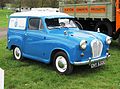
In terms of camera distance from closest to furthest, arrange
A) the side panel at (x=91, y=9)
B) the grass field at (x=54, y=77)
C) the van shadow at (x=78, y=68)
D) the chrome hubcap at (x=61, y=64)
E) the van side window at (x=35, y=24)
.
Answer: the grass field at (x=54, y=77) → the chrome hubcap at (x=61, y=64) → the van shadow at (x=78, y=68) → the van side window at (x=35, y=24) → the side panel at (x=91, y=9)

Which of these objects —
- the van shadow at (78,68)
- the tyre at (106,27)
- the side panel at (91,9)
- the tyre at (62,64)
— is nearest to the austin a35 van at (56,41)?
the tyre at (62,64)

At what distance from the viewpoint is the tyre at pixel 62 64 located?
7703mm

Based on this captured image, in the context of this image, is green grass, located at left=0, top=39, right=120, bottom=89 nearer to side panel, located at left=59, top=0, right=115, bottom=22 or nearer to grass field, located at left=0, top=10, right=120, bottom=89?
grass field, located at left=0, top=10, right=120, bottom=89

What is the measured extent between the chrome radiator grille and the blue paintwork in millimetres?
114

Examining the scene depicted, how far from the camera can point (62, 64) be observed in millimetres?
7895

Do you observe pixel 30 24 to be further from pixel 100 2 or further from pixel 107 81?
pixel 100 2

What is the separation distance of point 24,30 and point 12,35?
75 centimetres

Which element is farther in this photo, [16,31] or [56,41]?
[16,31]

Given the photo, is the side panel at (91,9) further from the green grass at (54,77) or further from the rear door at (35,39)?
the rear door at (35,39)

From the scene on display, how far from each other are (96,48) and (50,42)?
4.23 ft

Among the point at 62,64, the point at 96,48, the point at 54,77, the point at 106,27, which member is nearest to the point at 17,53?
the point at 62,64

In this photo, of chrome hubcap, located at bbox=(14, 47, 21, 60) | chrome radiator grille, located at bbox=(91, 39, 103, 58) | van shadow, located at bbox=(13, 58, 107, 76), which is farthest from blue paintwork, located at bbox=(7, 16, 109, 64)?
van shadow, located at bbox=(13, 58, 107, 76)

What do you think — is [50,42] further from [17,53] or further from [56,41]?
[17,53]

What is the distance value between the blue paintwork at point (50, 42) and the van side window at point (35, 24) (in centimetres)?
11
